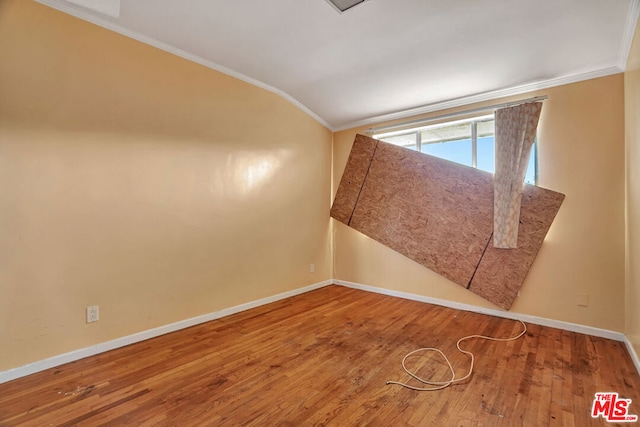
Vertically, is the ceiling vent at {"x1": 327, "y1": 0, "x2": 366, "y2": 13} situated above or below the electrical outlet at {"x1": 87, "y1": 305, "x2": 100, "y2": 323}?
above

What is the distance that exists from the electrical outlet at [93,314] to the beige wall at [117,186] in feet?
0.13

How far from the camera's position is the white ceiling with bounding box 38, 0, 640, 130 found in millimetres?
2188

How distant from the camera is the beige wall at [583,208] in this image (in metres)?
2.68

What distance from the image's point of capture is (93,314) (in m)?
2.31

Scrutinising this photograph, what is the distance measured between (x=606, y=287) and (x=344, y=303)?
2.69 meters

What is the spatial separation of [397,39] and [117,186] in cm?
280

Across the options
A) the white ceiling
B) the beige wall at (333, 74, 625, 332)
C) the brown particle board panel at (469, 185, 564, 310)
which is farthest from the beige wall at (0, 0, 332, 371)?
the beige wall at (333, 74, 625, 332)

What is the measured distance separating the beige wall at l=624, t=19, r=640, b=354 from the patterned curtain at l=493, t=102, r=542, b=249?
673mm

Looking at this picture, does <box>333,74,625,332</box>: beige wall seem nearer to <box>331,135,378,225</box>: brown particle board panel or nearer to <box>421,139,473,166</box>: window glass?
<box>421,139,473,166</box>: window glass

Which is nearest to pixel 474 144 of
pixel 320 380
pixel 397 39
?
pixel 397 39

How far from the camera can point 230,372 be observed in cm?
209

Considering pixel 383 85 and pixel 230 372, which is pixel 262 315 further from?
pixel 383 85

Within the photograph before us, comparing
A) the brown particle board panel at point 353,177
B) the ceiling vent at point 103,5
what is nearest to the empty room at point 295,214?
the ceiling vent at point 103,5

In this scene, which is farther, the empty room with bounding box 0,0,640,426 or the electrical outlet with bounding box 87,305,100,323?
the electrical outlet with bounding box 87,305,100,323
